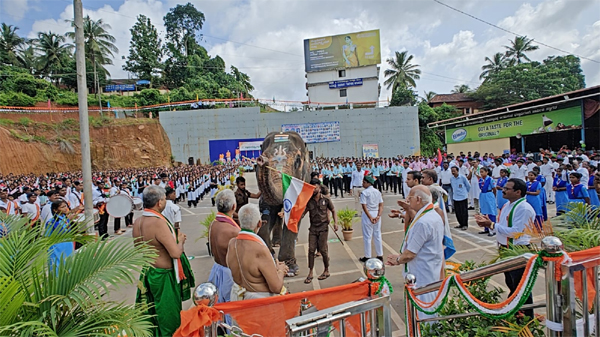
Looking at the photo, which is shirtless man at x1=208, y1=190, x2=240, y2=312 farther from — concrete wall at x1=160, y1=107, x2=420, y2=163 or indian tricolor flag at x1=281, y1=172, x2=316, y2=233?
concrete wall at x1=160, y1=107, x2=420, y2=163

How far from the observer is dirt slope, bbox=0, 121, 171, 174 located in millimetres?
29500

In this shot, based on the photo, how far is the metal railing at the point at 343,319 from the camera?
1.86 m

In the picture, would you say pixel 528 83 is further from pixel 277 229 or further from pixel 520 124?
pixel 277 229

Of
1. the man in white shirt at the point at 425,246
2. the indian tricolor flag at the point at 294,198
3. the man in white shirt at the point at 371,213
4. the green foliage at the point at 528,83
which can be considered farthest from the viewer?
the green foliage at the point at 528,83

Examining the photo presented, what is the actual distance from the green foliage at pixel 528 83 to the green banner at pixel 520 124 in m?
11.3

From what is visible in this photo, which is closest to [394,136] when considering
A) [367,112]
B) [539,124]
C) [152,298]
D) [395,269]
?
[367,112]

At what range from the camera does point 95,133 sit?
3334 cm

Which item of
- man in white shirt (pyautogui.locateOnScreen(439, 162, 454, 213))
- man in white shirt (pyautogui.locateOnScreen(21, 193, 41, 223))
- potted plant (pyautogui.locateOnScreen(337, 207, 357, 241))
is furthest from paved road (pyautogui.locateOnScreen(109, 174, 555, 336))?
→ man in white shirt (pyautogui.locateOnScreen(21, 193, 41, 223))

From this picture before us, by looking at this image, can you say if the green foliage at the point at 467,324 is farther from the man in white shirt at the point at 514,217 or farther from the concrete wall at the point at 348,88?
the concrete wall at the point at 348,88

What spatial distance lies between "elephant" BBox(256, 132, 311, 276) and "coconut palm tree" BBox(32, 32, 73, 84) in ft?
151

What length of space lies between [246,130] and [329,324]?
108ft

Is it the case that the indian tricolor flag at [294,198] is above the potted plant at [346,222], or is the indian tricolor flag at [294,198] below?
above

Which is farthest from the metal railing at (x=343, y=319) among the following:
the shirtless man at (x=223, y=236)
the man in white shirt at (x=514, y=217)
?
the man in white shirt at (x=514, y=217)

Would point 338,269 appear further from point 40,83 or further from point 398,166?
point 40,83
